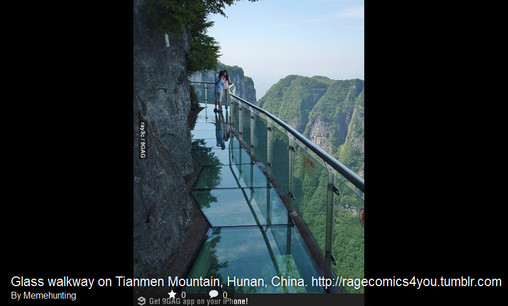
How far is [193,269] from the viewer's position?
3.39 meters

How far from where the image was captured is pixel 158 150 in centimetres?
380

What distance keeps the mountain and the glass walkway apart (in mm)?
141234

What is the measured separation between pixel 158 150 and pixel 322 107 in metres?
172

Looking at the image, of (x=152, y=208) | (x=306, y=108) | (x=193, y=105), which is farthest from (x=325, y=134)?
(x=152, y=208)

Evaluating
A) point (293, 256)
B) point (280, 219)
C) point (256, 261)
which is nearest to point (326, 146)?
point (280, 219)

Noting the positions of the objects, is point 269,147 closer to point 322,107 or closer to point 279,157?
point 279,157

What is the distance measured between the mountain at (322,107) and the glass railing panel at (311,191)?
467ft

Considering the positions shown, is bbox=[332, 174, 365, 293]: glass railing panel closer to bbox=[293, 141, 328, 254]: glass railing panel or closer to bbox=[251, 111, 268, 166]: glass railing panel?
bbox=[293, 141, 328, 254]: glass railing panel

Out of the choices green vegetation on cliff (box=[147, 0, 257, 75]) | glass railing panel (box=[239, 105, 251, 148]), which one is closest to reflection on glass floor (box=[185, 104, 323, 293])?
glass railing panel (box=[239, 105, 251, 148])

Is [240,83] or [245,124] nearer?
[245,124]
